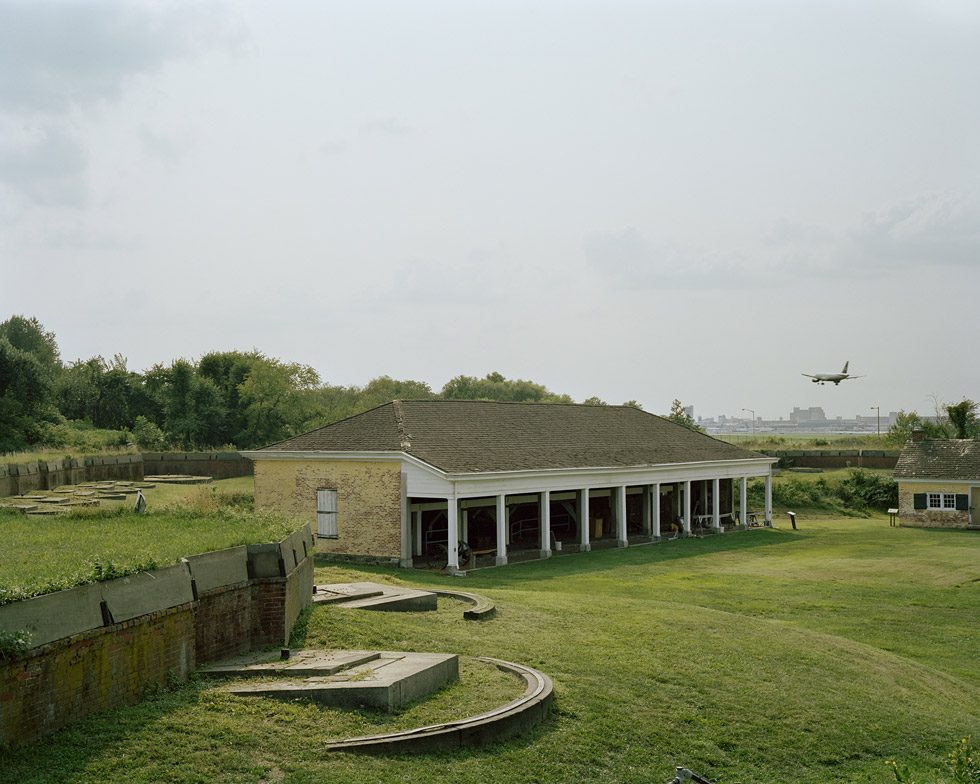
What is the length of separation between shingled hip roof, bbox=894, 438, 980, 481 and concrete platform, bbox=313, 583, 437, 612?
1453 inches

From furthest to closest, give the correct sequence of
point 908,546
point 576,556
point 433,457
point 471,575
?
point 908,546
point 576,556
point 433,457
point 471,575

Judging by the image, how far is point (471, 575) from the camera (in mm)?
27781

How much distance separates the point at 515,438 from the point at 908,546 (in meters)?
15.1

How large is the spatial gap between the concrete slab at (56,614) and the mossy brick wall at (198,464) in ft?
117

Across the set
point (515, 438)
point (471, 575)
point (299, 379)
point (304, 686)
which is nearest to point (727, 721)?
point (304, 686)

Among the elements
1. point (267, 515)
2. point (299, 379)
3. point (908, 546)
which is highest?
point (299, 379)

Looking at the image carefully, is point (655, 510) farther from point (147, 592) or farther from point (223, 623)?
point (147, 592)

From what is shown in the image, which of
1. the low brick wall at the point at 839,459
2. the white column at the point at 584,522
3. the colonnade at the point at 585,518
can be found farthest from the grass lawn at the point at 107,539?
the low brick wall at the point at 839,459

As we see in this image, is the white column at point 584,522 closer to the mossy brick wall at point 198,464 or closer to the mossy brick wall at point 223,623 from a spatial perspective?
the mossy brick wall at point 198,464

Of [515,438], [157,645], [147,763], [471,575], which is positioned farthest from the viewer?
[515,438]

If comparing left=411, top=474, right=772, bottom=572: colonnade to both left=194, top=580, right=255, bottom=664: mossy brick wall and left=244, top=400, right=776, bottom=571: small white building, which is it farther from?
left=194, top=580, right=255, bottom=664: mossy brick wall

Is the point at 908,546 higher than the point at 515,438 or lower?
lower

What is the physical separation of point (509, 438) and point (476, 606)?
60.9 ft

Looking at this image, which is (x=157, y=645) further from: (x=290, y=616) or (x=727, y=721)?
(x=727, y=721)
